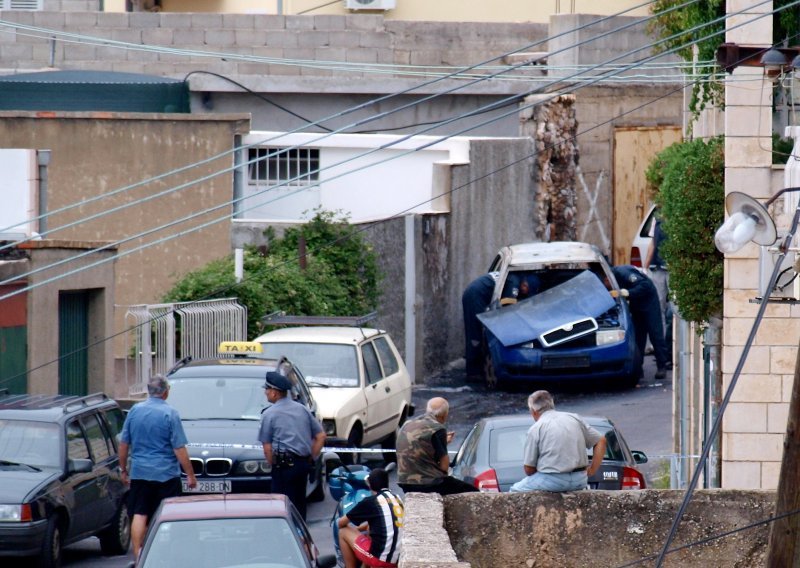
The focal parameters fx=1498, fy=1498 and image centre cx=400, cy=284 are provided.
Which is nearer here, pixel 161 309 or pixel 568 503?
pixel 568 503

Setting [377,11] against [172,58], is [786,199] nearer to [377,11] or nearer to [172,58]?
[172,58]

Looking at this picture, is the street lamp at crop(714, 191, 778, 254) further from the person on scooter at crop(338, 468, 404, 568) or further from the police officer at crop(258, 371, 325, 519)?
the police officer at crop(258, 371, 325, 519)

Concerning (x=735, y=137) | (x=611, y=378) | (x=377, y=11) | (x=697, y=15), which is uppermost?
(x=377, y=11)

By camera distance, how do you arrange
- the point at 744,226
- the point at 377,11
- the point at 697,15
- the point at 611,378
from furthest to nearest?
1. the point at 377,11
2. the point at 611,378
3. the point at 697,15
4. the point at 744,226

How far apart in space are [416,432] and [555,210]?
17.2 m

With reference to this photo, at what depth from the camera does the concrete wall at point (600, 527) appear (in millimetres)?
10305

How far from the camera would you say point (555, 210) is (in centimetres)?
2869

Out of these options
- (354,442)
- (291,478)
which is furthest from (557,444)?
(354,442)

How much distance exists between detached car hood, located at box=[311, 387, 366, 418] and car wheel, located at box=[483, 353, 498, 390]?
5.56 meters

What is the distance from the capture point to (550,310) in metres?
21.6

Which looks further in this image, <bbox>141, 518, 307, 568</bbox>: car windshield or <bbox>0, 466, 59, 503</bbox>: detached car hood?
<bbox>0, 466, 59, 503</bbox>: detached car hood

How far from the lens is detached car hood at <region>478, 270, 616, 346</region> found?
2128 centimetres

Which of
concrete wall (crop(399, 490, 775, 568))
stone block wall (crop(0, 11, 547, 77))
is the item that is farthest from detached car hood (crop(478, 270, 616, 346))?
concrete wall (crop(399, 490, 775, 568))

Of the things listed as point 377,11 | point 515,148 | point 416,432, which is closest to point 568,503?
point 416,432
